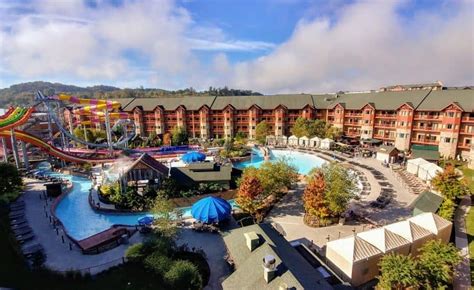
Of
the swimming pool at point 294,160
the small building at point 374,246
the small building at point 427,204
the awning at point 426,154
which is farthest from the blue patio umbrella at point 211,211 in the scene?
the awning at point 426,154

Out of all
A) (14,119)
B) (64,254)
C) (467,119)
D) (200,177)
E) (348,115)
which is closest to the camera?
(64,254)

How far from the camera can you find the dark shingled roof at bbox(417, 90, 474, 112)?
44.6 metres

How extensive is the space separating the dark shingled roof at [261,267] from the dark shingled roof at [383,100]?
48.9 meters

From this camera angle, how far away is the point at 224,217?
892 inches

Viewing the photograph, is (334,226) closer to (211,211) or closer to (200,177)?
(211,211)

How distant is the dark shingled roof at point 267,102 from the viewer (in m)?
66.2

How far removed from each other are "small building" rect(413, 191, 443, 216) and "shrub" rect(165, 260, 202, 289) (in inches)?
817

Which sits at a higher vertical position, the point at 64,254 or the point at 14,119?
the point at 14,119

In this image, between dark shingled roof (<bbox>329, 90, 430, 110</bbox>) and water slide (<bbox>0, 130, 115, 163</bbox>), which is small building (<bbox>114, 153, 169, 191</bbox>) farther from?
dark shingled roof (<bbox>329, 90, 430, 110</bbox>)

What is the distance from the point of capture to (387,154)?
43844 millimetres

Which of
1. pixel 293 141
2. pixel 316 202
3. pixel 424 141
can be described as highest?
pixel 424 141

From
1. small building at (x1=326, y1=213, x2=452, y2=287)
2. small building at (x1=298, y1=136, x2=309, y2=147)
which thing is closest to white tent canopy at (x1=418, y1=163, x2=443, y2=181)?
small building at (x1=326, y1=213, x2=452, y2=287)

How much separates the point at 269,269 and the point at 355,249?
22.0 feet

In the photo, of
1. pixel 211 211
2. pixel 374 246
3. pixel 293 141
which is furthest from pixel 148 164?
pixel 293 141
